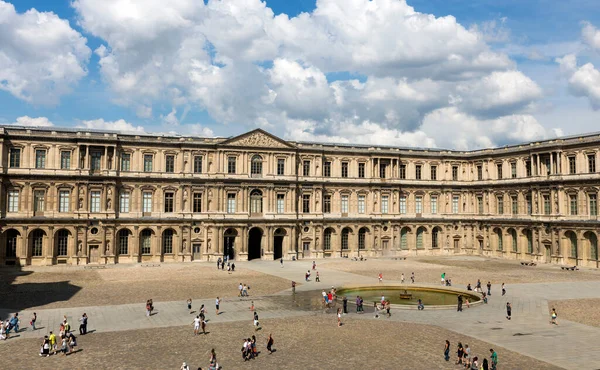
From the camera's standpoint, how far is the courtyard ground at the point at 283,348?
2406 centimetres

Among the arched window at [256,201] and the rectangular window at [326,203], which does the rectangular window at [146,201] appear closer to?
the arched window at [256,201]

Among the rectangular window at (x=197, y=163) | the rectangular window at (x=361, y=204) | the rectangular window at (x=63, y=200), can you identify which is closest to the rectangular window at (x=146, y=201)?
the rectangular window at (x=197, y=163)

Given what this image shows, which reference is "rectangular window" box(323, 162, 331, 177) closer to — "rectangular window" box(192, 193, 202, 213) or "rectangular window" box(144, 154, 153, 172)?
"rectangular window" box(192, 193, 202, 213)

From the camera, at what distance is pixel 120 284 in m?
47.2

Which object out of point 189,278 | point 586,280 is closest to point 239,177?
point 189,278

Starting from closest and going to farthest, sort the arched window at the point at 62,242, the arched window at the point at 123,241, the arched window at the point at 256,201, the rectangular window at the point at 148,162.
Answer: the arched window at the point at 62,242 → the arched window at the point at 123,241 → the rectangular window at the point at 148,162 → the arched window at the point at 256,201

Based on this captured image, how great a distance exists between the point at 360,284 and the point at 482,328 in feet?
54.4

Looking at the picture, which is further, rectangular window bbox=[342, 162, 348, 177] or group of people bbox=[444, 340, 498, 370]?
rectangular window bbox=[342, 162, 348, 177]

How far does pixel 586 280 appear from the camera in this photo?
51.3 meters

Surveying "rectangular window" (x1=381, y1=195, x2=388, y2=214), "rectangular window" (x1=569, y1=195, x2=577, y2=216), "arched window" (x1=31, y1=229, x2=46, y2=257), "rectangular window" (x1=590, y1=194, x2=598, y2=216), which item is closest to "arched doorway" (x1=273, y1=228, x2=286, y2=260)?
"rectangular window" (x1=381, y1=195, x2=388, y2=214)

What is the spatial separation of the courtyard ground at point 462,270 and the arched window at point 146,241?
22.4 m

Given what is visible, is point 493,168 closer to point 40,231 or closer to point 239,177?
point 239,177

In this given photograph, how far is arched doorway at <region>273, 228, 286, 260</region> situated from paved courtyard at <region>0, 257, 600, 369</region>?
21623mm

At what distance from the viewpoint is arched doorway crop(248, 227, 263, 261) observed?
72.3m
